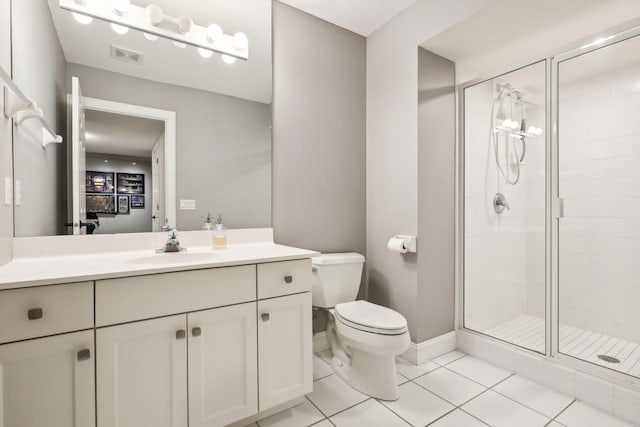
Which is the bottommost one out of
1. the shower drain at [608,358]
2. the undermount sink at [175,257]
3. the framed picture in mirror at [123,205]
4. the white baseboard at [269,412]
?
the white baseboard at [269,412]

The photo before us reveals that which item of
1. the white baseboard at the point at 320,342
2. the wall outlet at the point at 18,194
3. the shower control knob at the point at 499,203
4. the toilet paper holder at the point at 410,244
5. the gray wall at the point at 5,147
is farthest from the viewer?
the shower control knob at the point at 499,203

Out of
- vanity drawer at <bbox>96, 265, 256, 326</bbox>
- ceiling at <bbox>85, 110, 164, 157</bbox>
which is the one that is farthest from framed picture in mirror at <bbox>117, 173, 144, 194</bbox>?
vanity drawer at <bbox>96, 265, 256, 326</bbox>

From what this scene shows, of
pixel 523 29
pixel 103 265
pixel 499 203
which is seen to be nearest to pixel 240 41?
pixel 103 265

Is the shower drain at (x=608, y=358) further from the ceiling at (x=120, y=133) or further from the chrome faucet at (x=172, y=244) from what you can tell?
the ceiling at (x=120, y=133)

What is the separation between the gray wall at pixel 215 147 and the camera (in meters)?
1.69

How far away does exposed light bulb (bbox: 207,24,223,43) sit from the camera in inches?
71.9

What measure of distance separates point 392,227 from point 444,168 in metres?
0.57

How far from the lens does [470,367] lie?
2.01m

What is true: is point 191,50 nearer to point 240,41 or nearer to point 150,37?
point 150,37

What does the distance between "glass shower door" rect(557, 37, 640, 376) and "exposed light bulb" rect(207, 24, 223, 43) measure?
6.89 ft

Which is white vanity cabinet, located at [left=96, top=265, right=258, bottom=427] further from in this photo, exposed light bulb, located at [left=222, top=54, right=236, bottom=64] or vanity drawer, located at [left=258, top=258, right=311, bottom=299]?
exposed light bulb, located at [left=222, top=54, right=236, bottom=64]

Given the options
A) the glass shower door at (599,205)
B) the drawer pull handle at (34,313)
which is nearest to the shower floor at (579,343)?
the glass shower door at (599,205)

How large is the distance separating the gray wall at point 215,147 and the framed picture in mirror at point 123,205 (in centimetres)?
Result: 26

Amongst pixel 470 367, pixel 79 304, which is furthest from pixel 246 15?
pixel 470 367
